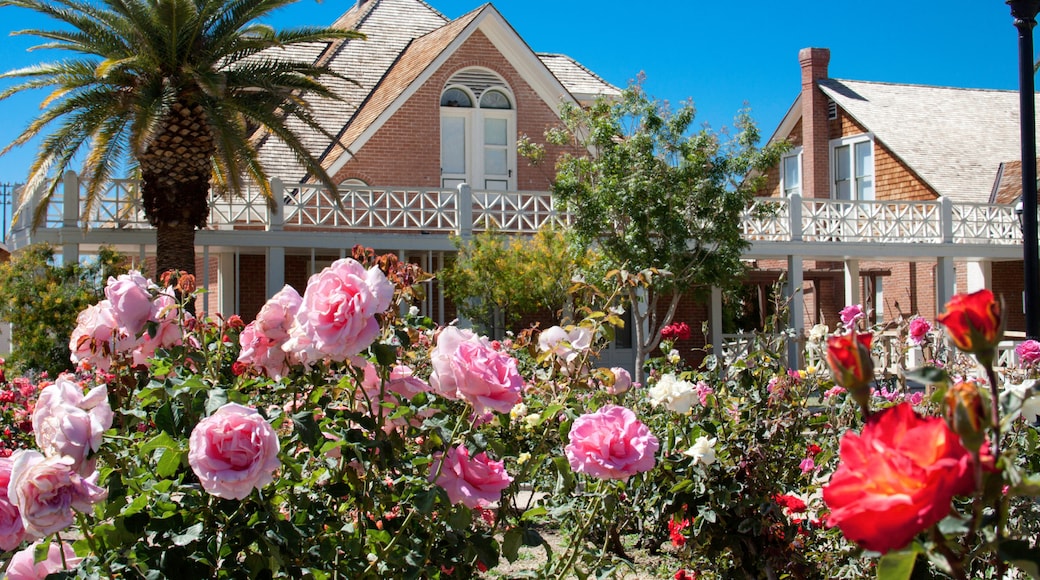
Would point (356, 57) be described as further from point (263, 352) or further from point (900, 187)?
point (263, 352)

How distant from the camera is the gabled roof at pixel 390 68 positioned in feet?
71.9

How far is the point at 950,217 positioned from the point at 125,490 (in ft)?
76.4

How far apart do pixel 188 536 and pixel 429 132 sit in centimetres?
2001

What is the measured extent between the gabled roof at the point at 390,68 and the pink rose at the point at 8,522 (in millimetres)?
17764

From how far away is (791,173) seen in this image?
3006cm

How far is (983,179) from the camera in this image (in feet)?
86.6

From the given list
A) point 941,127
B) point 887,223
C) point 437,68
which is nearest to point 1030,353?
point 437,68

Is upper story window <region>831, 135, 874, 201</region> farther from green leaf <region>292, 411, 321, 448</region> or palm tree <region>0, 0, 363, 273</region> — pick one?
green leaf <region>292, 411, 321, 448</region>

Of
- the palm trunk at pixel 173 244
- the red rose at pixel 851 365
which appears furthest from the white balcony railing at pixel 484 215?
the red rose at pixel 851 365

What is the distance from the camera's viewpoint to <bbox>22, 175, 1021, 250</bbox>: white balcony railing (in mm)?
18531

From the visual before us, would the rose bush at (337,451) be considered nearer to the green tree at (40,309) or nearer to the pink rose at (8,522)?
the pink rose at (8,522)

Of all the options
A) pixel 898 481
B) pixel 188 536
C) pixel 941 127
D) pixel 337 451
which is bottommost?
pixel 188 536

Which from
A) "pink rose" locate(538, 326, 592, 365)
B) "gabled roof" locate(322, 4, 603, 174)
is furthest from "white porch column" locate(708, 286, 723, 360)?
"pink rose" locate(538, 326, 592, 365)

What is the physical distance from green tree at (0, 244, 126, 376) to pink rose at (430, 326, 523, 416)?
47.0 feet
